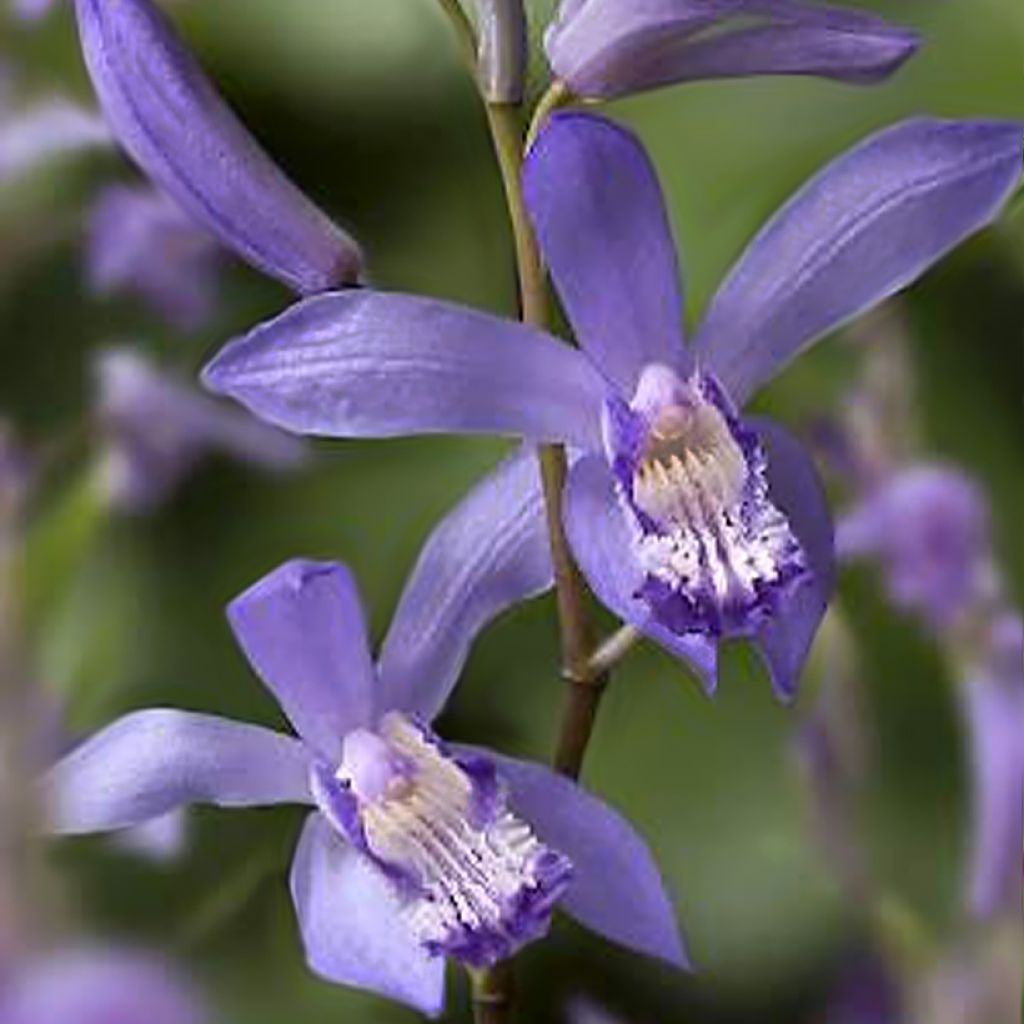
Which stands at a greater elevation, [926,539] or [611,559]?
[611,559]

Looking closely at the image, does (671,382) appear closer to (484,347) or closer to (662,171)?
(484,347)

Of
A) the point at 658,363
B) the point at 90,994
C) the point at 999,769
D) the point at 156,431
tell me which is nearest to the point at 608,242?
the point at 658,363

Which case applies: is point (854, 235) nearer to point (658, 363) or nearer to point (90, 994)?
point (658, 363)

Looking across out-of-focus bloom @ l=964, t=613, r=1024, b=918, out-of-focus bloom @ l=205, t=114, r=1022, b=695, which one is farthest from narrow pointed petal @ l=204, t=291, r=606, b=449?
out-of-focus bloom @ l=964, t=613, r=1024, b=918

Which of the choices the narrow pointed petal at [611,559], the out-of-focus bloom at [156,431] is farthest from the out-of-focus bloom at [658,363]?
the out-of-focus bloom at [156,431]

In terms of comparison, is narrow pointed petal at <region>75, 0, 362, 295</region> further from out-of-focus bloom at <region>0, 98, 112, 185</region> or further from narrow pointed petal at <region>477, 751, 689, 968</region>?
out-of-focus bloom at <region>0, 98, 112, 185</region>
